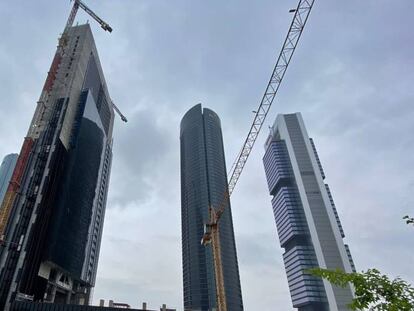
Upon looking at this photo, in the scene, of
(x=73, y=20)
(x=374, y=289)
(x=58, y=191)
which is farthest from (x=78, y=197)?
(x=374, y=289)

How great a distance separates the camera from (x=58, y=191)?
4619 inches

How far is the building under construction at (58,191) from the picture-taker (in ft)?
319

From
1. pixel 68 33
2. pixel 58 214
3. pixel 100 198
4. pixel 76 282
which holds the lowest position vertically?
pixel 76 282

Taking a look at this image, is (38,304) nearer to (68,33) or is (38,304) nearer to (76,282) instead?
(76,282)

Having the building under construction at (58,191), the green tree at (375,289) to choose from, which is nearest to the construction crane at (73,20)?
the building under construction at (58,191)

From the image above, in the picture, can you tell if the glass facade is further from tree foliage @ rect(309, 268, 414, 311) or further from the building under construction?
tree foliage @ rect(309, 268, 414, 311)

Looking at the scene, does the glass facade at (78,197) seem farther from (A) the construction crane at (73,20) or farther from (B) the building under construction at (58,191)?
(A) the construction crane at (73,20)

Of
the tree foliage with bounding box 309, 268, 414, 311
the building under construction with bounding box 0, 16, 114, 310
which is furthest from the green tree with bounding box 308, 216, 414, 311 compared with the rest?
the building under construction with bounding box 0, 16, 114, 310

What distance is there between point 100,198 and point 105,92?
6381cm

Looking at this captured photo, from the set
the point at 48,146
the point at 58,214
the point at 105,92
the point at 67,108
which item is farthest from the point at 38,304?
the point at 105,92

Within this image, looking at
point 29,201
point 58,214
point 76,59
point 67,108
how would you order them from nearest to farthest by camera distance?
point 29,201 → point 58,214 → point 67,108 → point 76,59

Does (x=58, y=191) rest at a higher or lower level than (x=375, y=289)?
higher

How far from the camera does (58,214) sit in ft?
368

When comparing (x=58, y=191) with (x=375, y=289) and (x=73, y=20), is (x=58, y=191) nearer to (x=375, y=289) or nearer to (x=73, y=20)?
(x=73, y=20)
